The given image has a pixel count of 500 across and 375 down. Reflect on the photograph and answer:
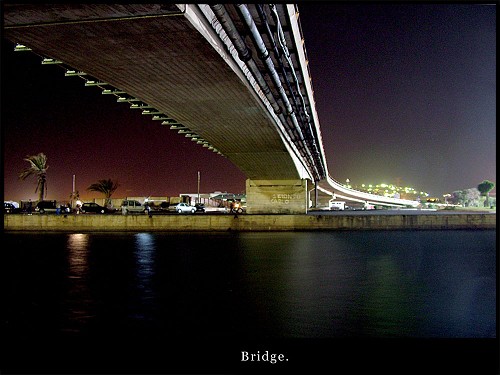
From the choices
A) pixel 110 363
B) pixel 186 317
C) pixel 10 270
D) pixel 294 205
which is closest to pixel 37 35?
pixel 186 317

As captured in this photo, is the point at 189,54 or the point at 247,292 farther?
the point at 247,292

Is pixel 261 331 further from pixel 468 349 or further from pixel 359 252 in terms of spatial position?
pixel 359 252

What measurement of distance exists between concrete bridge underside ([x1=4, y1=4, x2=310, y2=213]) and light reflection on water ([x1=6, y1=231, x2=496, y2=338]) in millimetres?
7100

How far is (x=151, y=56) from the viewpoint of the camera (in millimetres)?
14750

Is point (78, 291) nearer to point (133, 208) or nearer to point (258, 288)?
point (258, 288)

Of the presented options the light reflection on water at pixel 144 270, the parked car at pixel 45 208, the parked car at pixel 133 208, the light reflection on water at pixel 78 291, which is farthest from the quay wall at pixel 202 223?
the parked car at pixel 133 208

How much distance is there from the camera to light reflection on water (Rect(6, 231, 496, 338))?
11414mm

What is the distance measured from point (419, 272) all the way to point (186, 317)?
13.3 m

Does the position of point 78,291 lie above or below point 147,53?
below

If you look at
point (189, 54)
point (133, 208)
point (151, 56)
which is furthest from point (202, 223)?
point (189, 54)

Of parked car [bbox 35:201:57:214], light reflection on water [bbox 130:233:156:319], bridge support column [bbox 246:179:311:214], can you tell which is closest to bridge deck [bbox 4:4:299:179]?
light reflection on water [bbox 130:233:156:319]

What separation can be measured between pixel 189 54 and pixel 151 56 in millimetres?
1177

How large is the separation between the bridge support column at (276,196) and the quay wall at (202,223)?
29.4ft

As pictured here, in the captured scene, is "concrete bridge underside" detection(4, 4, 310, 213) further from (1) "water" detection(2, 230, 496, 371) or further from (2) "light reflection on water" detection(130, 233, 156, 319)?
(2) "light reflection on water" detection(130, 233, 156, 319)
